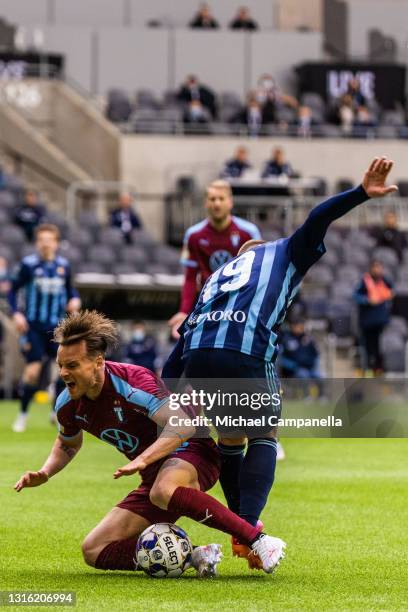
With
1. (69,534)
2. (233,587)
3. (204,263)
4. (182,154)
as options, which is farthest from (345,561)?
(182,154)

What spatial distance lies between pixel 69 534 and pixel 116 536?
1356mm

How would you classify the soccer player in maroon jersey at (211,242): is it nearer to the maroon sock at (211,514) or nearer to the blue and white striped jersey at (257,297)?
the blue and white striped jersey at (257,297)

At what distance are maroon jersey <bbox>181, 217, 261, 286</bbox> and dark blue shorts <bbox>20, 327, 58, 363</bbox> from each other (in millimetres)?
4007

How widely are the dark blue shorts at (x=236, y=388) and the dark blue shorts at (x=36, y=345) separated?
27.3 ft

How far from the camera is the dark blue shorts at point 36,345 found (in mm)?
14734

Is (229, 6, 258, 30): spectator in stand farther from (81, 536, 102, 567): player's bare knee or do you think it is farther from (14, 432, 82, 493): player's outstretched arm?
(81, 536, 102, 567): player's bare knee

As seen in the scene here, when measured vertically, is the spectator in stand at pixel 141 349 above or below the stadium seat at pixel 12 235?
below

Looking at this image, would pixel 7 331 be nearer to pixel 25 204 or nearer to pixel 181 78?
pixel 25 204

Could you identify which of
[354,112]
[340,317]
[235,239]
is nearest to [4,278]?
[340,317]

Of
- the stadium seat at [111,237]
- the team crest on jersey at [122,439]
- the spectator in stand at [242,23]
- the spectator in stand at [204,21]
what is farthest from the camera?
the spectator in stand at [242,23]

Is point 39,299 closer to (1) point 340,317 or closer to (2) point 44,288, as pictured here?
(2) point 44,288

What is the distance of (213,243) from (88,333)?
191 inches

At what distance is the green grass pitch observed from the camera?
575 cm

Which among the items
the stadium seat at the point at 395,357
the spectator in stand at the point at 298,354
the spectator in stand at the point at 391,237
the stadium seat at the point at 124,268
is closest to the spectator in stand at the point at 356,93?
the spectator in stand at the point at 391,237
